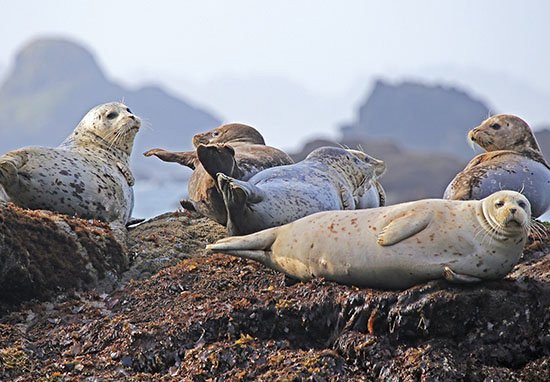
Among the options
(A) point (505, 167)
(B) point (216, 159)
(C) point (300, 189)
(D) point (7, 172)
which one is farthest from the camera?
(A) point (505, 167)

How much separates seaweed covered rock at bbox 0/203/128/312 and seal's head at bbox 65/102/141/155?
101 inches

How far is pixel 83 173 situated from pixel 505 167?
4009 mm

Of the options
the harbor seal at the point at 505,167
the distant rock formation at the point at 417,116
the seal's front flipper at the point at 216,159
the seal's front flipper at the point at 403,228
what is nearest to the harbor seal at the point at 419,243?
the seal's front flipper at the point at 403,228

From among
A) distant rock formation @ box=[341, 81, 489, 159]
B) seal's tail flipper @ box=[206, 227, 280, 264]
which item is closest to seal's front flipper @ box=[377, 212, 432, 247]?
seal's tail flipper @ box=[206, 227, 280, 264]

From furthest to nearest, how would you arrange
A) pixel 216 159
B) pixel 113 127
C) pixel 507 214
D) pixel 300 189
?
pixel 113 127, pixel 300 189, pixel 216 159, pixel 507 214

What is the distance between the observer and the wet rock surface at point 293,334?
6105mm

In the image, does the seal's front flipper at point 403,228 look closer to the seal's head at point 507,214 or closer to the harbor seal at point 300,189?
the seal's head at point 507,214

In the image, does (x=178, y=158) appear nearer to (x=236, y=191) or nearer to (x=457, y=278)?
(x=236, y=191)

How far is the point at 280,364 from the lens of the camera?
6215mm

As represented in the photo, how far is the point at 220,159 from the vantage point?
8.92 m

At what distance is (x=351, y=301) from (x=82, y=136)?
5.62 m

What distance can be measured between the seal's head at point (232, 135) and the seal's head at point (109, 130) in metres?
0.98

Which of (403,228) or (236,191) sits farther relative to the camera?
(236,191)

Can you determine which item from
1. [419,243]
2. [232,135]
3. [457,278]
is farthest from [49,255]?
[232,135]
